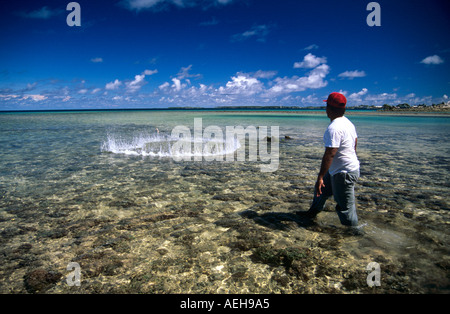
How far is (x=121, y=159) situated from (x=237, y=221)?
917cm

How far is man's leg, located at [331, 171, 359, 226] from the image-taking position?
4.37 meters

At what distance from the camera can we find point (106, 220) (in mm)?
5516

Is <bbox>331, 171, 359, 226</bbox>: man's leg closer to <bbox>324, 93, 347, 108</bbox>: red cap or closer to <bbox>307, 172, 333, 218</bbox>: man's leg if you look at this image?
<bbox>307, 172, 333, 218</bbox>: man's leg

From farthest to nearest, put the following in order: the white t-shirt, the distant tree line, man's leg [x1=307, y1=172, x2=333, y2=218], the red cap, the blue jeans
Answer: the distant tree line < man's leg [x1=307, y1=172, x2=333, y2=218] < the blue jeans < the red cap < the white t-shirt

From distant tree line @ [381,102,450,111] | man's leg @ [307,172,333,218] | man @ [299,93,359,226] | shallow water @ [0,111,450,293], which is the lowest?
shallow water @ [0,111,450,293]

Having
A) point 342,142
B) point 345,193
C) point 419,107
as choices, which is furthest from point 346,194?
point 419,107

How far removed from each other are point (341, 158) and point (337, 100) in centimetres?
113

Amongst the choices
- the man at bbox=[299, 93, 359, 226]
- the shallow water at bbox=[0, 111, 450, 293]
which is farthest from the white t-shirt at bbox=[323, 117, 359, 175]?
the shallow water at bbox=[0, 111, 450, 293]

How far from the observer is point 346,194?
445 cm

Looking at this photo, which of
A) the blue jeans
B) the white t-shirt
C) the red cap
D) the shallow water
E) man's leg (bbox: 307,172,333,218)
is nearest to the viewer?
the shallow water

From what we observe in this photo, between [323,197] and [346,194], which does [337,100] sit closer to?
[346,194]

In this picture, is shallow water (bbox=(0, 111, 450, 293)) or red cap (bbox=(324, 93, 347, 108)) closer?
shallow water (bbox=(0, 111, 450, 293))
